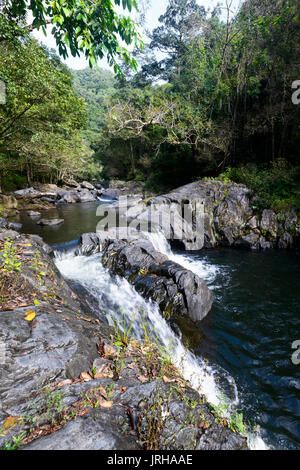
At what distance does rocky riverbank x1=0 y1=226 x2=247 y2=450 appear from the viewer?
4.68ft

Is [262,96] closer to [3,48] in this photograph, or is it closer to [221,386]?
[3,48]

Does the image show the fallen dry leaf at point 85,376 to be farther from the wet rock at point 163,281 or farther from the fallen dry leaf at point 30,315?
the wet rock at point 163,281

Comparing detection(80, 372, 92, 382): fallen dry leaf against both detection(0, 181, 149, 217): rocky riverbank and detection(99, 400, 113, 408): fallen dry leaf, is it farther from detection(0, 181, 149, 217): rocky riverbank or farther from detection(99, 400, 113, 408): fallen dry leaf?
detection(0, 181, 149, 217): rocky riverbank

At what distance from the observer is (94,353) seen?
94.4 inches

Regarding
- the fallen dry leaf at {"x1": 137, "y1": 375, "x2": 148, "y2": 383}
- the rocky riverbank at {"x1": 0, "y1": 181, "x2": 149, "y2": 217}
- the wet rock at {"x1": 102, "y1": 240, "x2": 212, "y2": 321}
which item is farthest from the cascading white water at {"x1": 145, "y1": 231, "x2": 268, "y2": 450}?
the rocky riverbank at {"x1": 0, "y1": 181, "x2": 149, "y2": 217}

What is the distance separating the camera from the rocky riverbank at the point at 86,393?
1427 mm

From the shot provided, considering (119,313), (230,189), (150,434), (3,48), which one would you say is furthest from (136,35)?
(230,189)

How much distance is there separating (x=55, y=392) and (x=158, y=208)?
898 cm

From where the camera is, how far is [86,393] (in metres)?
1.82

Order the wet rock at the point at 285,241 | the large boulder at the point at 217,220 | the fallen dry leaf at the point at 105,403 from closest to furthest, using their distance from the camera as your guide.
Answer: the fallen dry leaf at the point at 105,403 < the wet rock at the point at 285,241 < the large boulder at the point at 217,220

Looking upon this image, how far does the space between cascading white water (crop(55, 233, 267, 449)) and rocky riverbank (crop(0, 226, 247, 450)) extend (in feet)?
2.38

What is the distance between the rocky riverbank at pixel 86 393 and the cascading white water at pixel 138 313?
72 centimetres

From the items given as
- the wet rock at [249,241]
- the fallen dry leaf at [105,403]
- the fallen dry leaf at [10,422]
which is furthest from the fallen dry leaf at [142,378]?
the wet rock at [249,241]

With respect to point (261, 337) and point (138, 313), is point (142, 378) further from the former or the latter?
point (261, 337)
